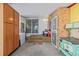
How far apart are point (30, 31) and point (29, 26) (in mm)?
679

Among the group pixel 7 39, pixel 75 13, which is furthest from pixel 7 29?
pixel 75 13

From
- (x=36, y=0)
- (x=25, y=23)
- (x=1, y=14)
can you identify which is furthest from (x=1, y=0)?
(x=25, y=23)

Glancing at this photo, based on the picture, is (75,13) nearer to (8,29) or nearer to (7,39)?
(8,29)

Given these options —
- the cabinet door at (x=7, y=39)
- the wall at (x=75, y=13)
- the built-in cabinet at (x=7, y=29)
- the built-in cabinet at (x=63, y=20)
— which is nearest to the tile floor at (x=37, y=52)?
the built-in cabinet at (x=7, y=29)

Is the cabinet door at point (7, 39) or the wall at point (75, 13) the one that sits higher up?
the wall at point (75, 13)

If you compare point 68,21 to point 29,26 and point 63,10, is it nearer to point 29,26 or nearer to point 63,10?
point 63,10

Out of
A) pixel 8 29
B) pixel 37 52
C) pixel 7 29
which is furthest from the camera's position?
pixel 37 52

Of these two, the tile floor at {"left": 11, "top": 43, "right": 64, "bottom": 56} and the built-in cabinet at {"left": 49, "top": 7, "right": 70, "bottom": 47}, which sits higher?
the built-in cabinet at {"left": 49, "top": 7, "right": 70, "bottom": 47}

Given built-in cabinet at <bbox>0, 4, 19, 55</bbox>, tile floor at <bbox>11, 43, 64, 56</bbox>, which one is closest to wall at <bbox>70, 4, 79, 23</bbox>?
tile floor at <bbox>11, 43, 64, 56</bbox>

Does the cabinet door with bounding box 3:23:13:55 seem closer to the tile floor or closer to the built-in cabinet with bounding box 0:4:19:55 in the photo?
the built-in cabinet with bounding box 0:4:19:55

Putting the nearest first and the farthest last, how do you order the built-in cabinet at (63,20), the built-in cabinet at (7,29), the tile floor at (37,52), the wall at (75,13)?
the built-in cabinet at (7,29)
the wall at (75,13)
the tile floor at (37,52)
the built-in cabinet at (63,20)

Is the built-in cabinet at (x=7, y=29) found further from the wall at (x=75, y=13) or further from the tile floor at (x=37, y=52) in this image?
the wall at (x=75, y=13)

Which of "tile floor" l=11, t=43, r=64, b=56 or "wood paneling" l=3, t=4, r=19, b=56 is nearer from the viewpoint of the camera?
"wood paneling" l=3, t=4, r=19, b=56

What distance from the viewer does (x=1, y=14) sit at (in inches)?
166
